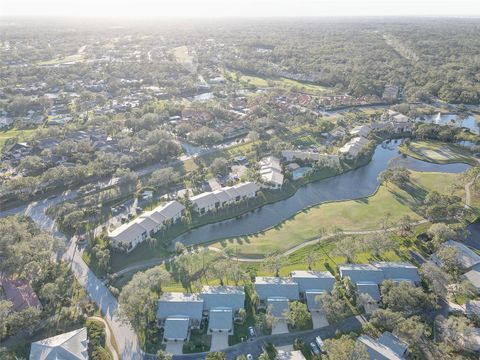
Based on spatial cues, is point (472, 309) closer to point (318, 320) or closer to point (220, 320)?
point (318, 320)

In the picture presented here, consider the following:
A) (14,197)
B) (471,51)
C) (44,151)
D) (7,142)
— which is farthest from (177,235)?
(471,51)

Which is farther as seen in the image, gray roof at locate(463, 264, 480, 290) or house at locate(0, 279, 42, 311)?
gray roof at locate(463, 264, 480, 290)

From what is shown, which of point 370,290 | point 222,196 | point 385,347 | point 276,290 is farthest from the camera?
point 222,196

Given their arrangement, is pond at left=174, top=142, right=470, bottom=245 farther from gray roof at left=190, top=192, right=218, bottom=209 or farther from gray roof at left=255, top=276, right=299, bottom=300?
gray roof at left=255, top=276, right=299, bottom=300

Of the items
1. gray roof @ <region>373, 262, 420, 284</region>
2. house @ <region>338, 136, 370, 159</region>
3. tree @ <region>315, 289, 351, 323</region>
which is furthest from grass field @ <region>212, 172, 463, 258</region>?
house @ <region>338, 136, 370, 159</region>

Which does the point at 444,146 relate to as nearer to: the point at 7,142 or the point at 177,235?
the point at 177,235

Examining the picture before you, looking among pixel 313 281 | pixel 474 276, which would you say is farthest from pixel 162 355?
pixel 474 276
